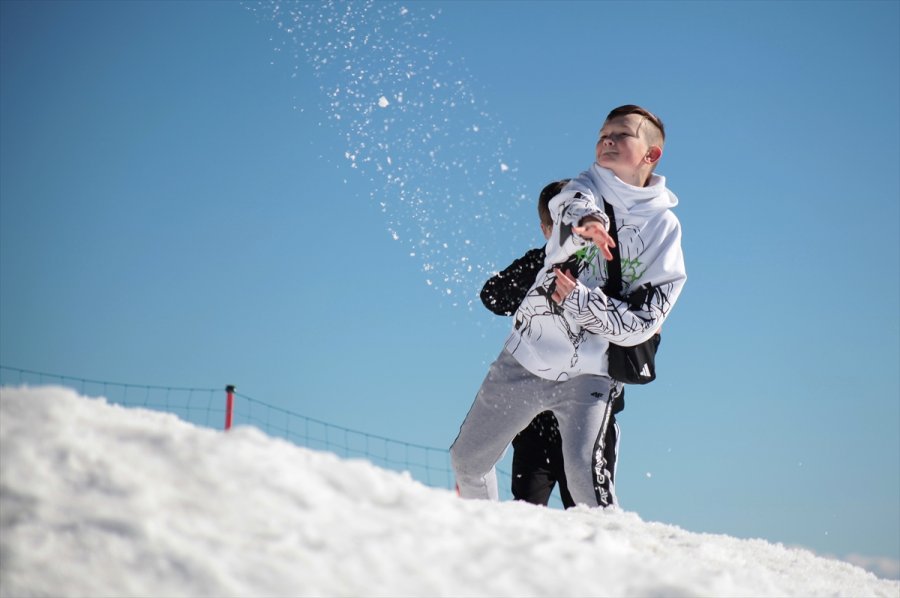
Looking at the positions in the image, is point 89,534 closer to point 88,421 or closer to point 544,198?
point 88,421

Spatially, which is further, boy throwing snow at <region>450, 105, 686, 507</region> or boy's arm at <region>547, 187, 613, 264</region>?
boy throwing snow at <region>450, 105, 686, 507</region>

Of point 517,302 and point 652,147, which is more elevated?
point 652,147

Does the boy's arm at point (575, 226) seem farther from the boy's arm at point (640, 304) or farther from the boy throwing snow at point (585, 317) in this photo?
the boy's arm at point (640, 304)

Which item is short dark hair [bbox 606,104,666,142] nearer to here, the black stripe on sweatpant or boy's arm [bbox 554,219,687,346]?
boy's arm [bbox 554,219,687,346]

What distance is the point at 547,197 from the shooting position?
13.1 feet

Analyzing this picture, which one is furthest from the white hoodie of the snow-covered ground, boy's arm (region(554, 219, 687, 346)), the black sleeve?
the snow-covered ground

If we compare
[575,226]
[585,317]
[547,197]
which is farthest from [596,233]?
[547,197]

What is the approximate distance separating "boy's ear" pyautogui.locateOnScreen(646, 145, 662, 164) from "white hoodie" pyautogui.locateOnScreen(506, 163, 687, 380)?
8 centimetres

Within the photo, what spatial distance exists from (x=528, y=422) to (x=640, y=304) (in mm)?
657

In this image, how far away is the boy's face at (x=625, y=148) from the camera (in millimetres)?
3346

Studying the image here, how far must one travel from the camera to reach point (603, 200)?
3350 mm

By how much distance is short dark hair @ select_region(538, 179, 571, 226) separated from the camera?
3865 millimetres

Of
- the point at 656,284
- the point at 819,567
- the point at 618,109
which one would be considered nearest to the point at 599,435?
the point at 656,284

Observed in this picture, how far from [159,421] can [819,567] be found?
1688 millimetres
